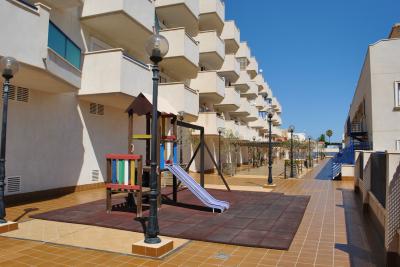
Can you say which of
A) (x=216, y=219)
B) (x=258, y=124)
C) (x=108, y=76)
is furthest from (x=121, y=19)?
(x=258, y=124)

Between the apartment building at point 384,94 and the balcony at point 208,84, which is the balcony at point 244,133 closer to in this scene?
the balcony at point 208,84

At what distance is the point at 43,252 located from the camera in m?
6.05

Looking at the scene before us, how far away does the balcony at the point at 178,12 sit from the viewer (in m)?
21.4

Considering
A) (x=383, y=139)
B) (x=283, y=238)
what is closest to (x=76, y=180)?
(x=283, y=238)

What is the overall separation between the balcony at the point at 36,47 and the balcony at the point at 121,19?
2792 millimetres

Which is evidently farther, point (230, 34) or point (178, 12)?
point (230, 34)

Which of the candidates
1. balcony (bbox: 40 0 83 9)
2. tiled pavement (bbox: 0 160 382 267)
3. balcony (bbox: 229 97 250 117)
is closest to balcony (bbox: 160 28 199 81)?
balcony (bbox: 40 0 83 9)

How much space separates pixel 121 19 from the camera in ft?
47.1

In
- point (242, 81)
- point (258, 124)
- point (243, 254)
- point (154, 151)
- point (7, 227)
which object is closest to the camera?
point (243, 254)

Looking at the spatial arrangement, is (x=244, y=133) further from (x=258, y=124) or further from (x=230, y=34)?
(x=258, y=124)

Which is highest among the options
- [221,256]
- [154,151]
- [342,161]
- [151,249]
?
[154,151]

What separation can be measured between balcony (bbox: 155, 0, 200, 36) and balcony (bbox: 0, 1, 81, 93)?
1106 centimetres

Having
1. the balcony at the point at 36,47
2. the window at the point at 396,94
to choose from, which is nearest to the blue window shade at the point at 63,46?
the balcony at the point at 36,47

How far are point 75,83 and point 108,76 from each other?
1395 millimetres
